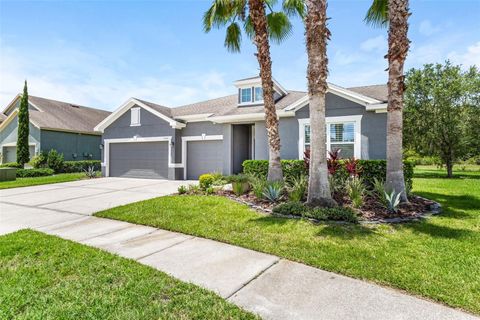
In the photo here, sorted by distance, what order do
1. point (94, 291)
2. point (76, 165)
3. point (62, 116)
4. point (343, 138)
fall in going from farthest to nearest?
point (62, 116)
point (76, 165)
point (343, 138)
point (94, 291)

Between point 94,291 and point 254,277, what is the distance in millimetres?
1964

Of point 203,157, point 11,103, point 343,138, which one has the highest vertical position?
point 11,103

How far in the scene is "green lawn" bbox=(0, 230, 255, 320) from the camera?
103 inches

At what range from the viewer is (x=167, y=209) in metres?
7.09

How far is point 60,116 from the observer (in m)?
23.3

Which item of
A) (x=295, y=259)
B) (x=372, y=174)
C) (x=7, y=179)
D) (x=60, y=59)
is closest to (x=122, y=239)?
(x=295, y=259)

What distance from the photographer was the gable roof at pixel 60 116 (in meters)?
21.3

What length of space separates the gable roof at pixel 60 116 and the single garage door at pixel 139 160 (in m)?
7.23

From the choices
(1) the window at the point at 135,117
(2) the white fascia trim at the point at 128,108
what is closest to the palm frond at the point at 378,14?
(2) the white fascia trim at the point at 128,108

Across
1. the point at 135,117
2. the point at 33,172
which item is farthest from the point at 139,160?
the point at 33,172

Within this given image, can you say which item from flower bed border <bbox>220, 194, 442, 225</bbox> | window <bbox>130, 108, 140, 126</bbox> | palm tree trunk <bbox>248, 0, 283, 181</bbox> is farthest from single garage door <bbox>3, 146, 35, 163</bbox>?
flower bed border <bbox>220, 194, 442, 225</bbox>

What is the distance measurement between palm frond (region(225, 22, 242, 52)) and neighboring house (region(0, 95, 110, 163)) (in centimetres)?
1807

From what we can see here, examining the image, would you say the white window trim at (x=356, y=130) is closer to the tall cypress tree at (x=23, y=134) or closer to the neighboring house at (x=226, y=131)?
the neighboring house at (x=226, y=131)

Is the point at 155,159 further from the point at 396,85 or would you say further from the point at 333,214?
the point at 396,85
